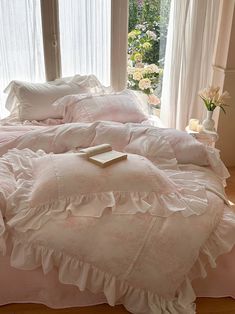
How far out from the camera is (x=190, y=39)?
2805mm

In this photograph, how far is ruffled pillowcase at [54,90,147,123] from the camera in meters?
2.33

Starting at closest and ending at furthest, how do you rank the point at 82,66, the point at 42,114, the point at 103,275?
the point at 103,275 < the point at 42,114 < the point at 82,66

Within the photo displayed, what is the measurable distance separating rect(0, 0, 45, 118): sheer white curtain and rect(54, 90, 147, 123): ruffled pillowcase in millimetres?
507

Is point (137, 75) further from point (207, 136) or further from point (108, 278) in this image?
point (108, 278)

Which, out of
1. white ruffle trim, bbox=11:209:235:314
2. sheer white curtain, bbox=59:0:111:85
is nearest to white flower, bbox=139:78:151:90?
sheer white curtain, bbox=59:0:111:85

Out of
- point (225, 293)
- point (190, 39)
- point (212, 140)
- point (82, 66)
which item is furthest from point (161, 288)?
point (190, 39)

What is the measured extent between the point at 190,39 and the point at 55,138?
1.70 meters

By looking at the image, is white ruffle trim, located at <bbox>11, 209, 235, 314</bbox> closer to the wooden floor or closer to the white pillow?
the wooden floor

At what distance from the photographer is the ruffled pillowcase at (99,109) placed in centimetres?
233

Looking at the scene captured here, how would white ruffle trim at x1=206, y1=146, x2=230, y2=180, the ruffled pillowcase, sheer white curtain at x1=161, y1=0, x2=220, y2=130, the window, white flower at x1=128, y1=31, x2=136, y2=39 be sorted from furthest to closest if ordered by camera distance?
white flower at x1=128, y1=31, x2=136, y2=39 → sheer white curtain at x1=161, y1=0, x2=220, y2=130 → the window → the ruffled pillowcase → white ruffle trim at x1=206, y1=146, x2=230, y2=180

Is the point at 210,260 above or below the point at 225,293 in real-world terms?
above

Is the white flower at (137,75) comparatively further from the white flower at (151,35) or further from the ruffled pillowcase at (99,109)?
the ruffled pillowcase at (99,109)

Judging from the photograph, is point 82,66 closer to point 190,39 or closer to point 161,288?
point 190,39

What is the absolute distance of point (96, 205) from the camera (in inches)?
46.3
